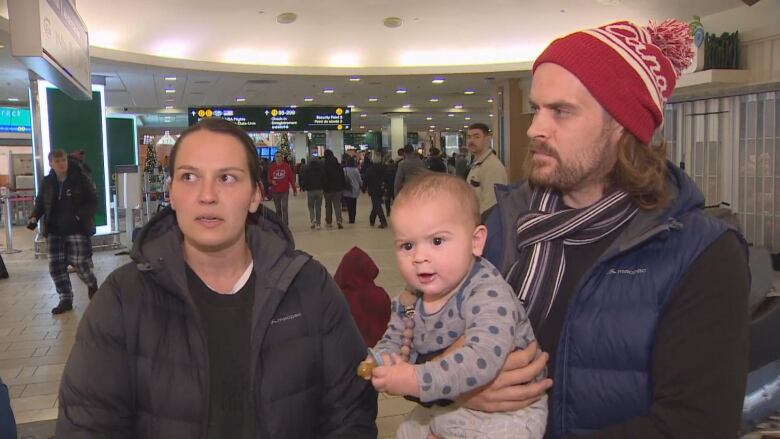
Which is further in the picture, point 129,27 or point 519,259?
point 129,27

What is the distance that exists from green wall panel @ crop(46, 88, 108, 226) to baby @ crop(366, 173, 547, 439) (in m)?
10.9

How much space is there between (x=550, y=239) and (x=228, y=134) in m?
0.88

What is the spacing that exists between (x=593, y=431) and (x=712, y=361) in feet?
0.88

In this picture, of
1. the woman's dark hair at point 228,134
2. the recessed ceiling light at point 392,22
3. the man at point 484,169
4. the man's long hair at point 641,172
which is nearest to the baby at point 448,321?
the man's long hair at point 641,172

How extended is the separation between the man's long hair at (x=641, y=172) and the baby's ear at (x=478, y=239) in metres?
0.30

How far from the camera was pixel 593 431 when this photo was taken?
126 cm

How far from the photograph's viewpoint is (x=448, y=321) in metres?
1.42

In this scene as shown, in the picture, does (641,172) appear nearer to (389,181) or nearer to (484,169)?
(484,169)

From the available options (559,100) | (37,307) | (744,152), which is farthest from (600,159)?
(744,152)

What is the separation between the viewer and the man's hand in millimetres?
1292

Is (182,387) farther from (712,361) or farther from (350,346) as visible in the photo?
(712,361)

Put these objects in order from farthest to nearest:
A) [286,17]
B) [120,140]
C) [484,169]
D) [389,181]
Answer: [120,140]
[389,181]
[286,17]
[484,169]

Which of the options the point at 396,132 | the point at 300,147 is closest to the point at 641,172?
the point at 396,132

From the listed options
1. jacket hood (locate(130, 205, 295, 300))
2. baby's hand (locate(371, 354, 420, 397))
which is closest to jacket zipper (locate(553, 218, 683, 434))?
baby's hand (locate(371, 354, 420, 397))
